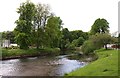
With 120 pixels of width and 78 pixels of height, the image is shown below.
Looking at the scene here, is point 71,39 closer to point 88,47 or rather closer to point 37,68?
point 88,47

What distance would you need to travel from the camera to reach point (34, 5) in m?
82.1

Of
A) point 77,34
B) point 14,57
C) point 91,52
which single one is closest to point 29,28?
point 14,57

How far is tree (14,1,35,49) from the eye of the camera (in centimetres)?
7444

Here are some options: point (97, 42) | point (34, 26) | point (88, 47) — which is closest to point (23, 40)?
point (34, 26)

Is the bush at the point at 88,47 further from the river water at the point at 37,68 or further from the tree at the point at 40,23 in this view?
the river water at the point at 37,68

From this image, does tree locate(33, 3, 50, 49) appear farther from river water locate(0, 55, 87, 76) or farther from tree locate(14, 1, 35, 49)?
river water locate(0, 55, 87, 76)

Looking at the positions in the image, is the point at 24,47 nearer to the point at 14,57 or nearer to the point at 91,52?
the point at 14,57

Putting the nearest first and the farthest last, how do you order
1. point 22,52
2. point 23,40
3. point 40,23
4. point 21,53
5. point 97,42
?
point 21,53, point 22,52, point 23,40, point 97,42, point 40,23

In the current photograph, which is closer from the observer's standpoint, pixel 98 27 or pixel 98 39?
pixel 98 39

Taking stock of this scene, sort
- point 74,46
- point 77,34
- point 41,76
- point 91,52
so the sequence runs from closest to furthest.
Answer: point 41,76 < point 91,52 < point 74,46 < point 77,34

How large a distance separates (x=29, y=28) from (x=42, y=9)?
9797mm

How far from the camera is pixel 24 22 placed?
75375 mm

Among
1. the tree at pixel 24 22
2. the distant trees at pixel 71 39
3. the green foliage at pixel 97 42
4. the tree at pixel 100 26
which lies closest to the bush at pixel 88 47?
the green foliage at pixel 97 42

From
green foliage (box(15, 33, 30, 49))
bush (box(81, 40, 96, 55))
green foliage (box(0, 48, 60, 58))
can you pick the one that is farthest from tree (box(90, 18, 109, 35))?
green foliage (box(15, 33, 30, 49))
